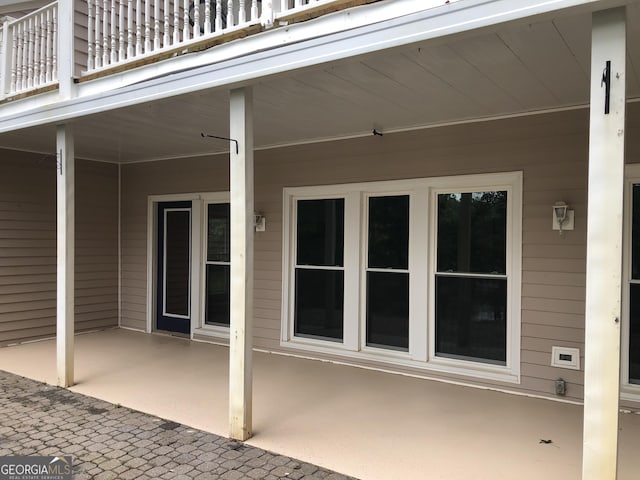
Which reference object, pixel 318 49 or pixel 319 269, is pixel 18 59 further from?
pixel 318 49

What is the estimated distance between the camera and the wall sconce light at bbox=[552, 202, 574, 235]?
3.92 metres

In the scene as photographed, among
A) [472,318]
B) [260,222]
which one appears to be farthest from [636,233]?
[260,222]

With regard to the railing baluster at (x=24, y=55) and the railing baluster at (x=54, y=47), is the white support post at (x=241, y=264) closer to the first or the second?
the railing baluster at (x=54, y=47)

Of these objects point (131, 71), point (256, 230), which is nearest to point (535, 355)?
point (256, 230)

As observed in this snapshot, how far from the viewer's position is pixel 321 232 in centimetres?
546

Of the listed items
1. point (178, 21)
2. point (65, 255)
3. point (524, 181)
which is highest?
point (178, 21)

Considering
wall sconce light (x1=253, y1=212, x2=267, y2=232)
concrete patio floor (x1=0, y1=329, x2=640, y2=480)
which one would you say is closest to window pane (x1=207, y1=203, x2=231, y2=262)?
wall sconce light (x1=253, y1=212, x2=267, y2=232)

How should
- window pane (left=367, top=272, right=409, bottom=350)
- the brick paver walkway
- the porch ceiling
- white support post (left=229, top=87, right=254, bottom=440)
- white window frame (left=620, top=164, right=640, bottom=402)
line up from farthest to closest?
window pane (left=367, top=272, right=409, bottom=350) → white window frame (left=620, top=164, right=640, bottom=402) → white support post (left=229, top=87, right=254, bottom=440) → the brick paver walkway → the porch ceiling

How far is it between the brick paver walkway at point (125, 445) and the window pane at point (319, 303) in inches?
86.0

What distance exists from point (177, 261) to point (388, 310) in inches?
133

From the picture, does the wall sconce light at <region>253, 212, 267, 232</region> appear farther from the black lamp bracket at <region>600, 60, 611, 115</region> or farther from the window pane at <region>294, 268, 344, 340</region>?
the black lamp bracket at <region>600, 60, 611, 115</region>

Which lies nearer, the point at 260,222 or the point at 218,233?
the point at 260,222

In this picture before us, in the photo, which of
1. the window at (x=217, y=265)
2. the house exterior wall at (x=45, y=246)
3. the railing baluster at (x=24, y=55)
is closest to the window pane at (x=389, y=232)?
the window at (x=217, y=265)

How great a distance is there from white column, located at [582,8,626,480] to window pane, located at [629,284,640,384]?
6.77 feet
